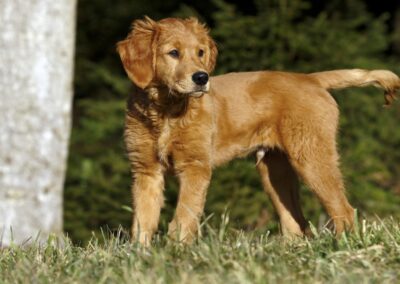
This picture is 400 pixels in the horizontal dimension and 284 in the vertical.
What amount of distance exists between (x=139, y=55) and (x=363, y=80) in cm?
170

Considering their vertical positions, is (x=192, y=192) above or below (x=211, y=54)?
Result: below

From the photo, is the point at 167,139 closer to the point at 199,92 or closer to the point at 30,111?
the point at 199,92

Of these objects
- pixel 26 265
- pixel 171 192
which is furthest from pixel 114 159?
pixel 26 265

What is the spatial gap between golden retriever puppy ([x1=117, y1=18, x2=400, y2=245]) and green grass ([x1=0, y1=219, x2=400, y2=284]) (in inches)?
38.4

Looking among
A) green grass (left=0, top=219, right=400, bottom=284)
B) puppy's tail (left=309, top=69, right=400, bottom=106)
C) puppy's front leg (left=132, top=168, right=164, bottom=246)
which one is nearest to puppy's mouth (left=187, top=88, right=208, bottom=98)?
puppy's front leg (left=132, top=168, right=164, bottom=246)

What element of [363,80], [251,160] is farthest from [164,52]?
[251,160]

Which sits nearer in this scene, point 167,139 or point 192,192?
point 192,192

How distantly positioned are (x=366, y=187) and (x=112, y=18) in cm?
525

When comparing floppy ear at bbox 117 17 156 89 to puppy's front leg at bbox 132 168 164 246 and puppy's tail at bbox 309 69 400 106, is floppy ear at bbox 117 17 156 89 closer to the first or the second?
puppy's front leg at bbox 132 168 164 246

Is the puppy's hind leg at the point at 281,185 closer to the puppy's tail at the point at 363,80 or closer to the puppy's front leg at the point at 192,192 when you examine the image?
the puppy's tail at the point at 363,80

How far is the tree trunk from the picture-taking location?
7.71 meters

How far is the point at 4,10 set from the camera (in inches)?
302

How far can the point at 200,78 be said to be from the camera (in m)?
5.76

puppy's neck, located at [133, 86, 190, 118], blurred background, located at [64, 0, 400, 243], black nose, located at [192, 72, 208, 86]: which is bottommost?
blurred background, located at [64, 0, 400, 243]
